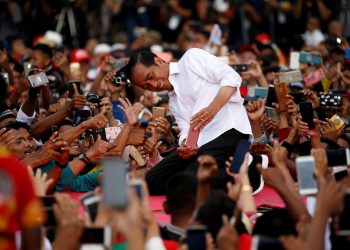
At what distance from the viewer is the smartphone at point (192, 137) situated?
9216 millimetres

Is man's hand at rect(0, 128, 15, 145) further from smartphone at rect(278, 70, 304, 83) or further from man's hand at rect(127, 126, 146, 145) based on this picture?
smartphone at rect(278, 70, 304, 83)

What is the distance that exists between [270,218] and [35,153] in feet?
8.15

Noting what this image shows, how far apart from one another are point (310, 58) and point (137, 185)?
7694mm

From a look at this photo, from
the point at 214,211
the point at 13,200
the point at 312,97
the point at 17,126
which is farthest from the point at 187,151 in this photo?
the point at 13,200

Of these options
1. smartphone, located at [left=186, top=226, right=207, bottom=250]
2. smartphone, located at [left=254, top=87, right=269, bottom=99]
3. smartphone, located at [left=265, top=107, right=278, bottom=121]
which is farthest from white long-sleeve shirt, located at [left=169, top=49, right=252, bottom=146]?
smartphone, located at [left=186, top=226, right=207, bottom=250]

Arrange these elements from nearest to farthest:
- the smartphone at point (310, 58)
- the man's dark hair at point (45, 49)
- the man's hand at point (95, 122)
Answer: the man's hand at point (95, 122)
the smartphone at point (310, 58)
the man's dark hair at point (45, 49)

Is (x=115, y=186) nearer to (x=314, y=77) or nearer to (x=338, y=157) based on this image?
(x=338, y=157)

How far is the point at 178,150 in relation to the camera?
947cm

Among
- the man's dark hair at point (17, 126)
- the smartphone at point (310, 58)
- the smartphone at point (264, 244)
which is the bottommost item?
the smartphone at point (264, 244)

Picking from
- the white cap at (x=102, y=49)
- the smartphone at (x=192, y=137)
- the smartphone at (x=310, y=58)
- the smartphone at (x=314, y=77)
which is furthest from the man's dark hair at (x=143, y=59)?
the white cap at (x=102, y=49)

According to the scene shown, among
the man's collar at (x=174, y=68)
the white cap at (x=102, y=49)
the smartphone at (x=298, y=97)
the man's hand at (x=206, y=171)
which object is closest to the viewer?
the man's hand at (x=206, y=171)

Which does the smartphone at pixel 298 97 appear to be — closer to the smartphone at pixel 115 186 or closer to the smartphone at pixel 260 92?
the smartphone at pixel 260 92

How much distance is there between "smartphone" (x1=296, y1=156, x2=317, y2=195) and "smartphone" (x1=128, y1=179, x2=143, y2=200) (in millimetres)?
1163

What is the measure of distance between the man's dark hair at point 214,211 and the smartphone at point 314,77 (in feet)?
19.7
